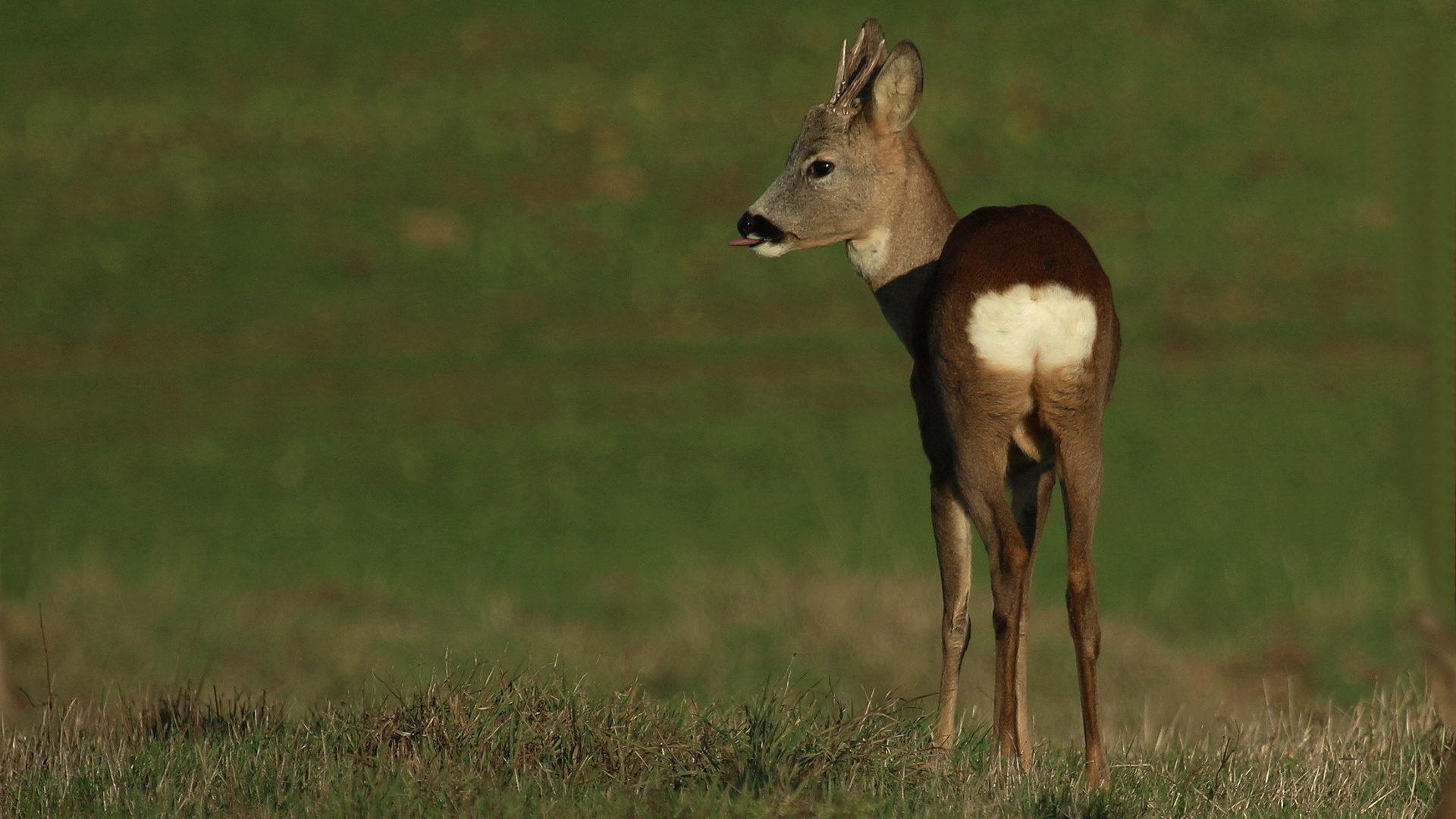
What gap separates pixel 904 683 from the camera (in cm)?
1213

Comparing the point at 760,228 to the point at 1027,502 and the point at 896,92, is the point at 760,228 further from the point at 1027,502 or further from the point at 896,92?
the point at 1027,502

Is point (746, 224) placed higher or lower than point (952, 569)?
higher

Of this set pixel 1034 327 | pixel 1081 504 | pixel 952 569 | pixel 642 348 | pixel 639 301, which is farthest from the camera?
pixel 639 301

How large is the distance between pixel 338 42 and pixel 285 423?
567 inches

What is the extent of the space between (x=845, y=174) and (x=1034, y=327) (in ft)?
4.95

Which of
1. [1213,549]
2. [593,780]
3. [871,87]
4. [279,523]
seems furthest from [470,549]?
[593,780]

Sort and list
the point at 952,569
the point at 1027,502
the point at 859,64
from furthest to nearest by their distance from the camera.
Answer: the point at 859,64, the point at 1027,502, the point at 952,569

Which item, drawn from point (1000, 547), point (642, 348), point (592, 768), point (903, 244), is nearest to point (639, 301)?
point (642, 348)

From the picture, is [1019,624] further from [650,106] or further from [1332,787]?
[650,106]

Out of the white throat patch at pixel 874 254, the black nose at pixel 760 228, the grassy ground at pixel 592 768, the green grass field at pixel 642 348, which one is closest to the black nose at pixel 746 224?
the black nose at pixel 760 228

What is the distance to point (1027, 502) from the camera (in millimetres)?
6629

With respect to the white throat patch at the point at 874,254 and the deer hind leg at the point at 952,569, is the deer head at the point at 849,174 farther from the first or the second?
the deer hind leg at the point at 952,569

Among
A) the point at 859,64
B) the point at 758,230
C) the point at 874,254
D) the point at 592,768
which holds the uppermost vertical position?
the point at 859,64

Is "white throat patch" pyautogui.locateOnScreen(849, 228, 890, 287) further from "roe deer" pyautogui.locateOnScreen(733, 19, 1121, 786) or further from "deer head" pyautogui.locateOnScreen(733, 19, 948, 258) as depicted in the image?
"roe deer" pyautogui.locateOnScreen(733, 19, 1121, 786)
